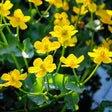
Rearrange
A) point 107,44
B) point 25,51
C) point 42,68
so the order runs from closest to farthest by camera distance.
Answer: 1. point 42,68
2. point 25,51
3. point 107,44

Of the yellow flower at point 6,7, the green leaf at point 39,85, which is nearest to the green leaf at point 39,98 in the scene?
the green leaf at point 39,85

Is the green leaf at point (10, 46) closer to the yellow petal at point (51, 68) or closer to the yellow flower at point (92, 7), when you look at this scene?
the yellow petal at point (51, 68)

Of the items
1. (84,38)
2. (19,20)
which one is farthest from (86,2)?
(19,20)

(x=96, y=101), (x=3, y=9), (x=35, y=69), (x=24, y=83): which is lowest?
(x=96, y=101)

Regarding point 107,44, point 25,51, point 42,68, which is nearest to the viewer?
point 42,68

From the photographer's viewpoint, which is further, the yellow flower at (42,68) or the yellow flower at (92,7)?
the yellow flower at (92,7)

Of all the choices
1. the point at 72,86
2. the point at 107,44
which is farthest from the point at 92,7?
the point at 72,86

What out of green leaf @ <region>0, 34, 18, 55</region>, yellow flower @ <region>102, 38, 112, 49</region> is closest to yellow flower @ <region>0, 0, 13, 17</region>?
green leaf @ <region>0, 34, 18, 55</region>

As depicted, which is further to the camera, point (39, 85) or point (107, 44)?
point (107, 44)

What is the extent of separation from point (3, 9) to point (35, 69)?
0.20m

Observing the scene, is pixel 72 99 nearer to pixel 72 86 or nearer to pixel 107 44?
pixel 72 86

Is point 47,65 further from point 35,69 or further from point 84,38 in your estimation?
point 84,38

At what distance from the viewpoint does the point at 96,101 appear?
1.18m

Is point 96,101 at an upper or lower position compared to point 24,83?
lower
